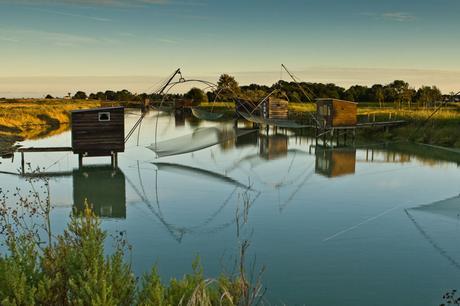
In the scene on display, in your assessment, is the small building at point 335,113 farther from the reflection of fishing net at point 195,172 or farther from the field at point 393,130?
the reflection of fishing net at point 195,172

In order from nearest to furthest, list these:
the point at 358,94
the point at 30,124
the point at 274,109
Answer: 1. the point at 274,109
2. the point at 30,124
3. the point at 358,94

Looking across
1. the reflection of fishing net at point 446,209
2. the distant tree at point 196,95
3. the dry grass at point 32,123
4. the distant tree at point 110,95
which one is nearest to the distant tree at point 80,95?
the distant tree at point 110,95

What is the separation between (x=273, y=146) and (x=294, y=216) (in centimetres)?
1906

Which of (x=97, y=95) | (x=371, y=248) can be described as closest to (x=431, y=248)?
(x=371, y=248)

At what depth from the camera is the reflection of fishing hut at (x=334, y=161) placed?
22.3m

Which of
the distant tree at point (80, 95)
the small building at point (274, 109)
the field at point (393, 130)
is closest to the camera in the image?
the field at point (393, 130)

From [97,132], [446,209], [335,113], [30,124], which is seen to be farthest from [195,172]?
[30,124]

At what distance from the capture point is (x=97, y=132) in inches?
829

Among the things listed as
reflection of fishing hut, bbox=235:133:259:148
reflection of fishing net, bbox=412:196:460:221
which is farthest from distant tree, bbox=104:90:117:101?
reflection of fishing net, bbox=412:196:460:221

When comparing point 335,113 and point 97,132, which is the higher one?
point 335,113

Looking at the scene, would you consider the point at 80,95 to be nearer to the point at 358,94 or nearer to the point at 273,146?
the point at 358,94

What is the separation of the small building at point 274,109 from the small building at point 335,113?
8.37 meters

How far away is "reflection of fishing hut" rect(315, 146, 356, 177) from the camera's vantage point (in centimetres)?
2228

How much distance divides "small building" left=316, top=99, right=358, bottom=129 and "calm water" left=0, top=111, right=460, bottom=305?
24.2ft
